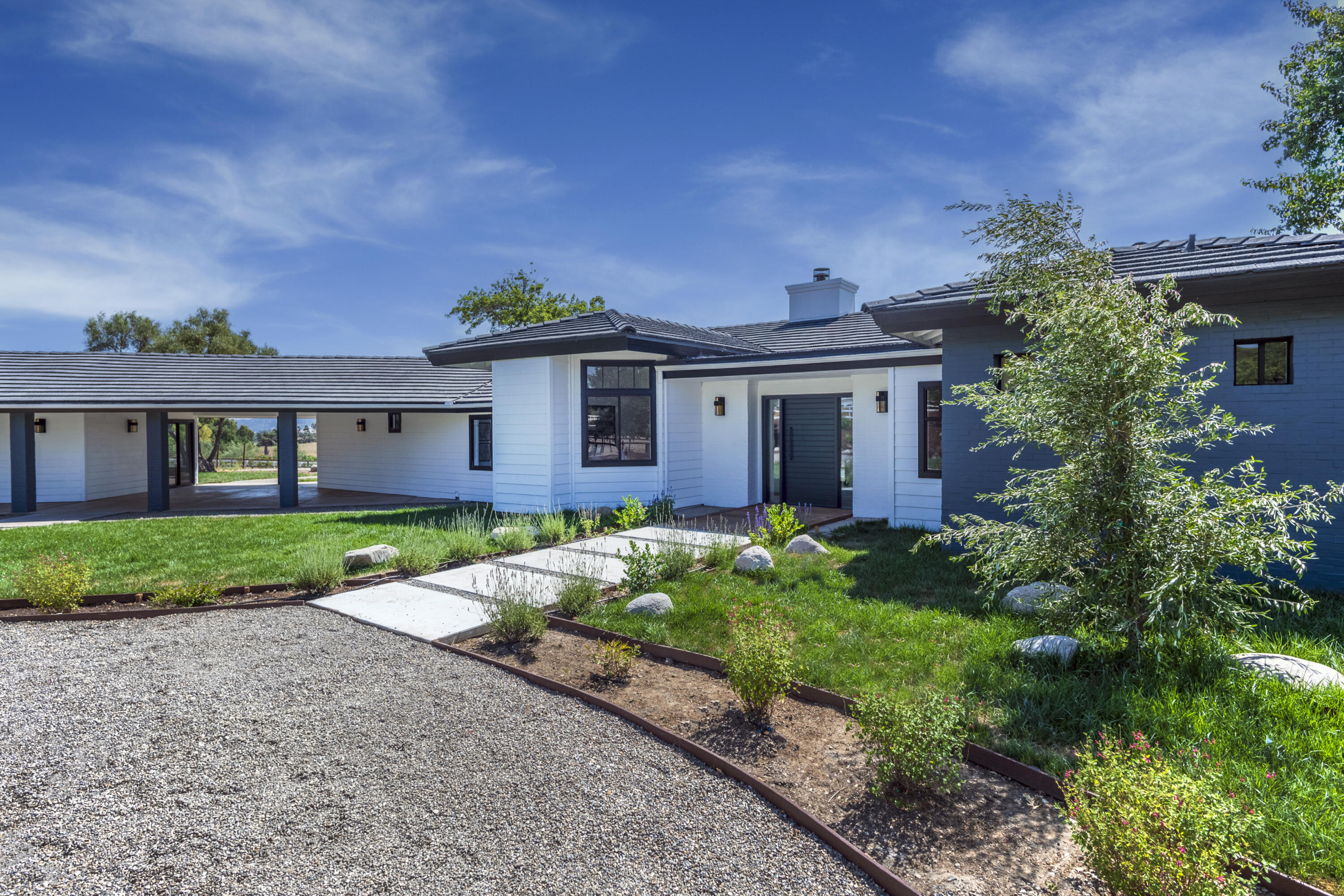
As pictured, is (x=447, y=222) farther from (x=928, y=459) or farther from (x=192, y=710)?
(x=192, y=710)

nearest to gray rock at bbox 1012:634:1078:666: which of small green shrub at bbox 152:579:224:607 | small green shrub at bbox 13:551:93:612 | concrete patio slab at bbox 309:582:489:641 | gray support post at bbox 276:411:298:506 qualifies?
concrete patio slab at bbox 309:582:489:641

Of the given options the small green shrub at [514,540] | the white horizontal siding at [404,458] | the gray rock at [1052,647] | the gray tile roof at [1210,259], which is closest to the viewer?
the gray rock at [1052,647]

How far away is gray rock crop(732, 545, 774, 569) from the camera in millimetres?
6520

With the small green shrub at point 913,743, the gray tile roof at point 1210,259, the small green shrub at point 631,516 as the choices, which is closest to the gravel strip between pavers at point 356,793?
the small green shrub at point 913,743

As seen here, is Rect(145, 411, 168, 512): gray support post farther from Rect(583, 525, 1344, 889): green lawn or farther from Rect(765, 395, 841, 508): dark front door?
Rect(583, 525, 1344, 889): green lawn

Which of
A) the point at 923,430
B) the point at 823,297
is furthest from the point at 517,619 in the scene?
the point at 823,297

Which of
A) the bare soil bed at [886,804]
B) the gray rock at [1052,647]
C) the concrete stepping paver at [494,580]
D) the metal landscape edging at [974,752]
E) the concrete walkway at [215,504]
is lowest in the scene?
the bare soil bed at [886,804]

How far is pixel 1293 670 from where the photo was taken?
11.4 feet

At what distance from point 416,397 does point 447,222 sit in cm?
477

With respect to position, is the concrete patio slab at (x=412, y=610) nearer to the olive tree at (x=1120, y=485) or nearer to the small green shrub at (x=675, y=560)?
the small green shrub at (x=675, y=560)

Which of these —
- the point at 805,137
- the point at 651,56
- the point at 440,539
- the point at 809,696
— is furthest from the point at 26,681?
the point at 805,137

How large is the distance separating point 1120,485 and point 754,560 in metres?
3.55

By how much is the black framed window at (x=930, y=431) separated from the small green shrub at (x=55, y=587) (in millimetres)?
9771

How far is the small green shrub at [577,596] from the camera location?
5.57 meters
